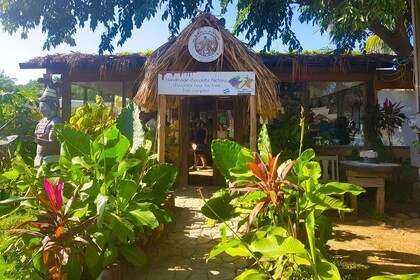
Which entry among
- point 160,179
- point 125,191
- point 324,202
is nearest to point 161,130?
point 160,179

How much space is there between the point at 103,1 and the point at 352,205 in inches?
220

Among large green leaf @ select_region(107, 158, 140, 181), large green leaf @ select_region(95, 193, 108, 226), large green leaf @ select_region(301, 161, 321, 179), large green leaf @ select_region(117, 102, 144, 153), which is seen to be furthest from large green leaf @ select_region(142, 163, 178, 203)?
large green leaf @ select_region(301, 161, 321, 179)

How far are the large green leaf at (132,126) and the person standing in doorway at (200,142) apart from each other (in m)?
4.45

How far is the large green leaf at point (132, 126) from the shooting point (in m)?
3.32

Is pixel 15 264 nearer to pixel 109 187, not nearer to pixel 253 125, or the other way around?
pixel 109 187

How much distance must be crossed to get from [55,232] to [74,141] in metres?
0.94

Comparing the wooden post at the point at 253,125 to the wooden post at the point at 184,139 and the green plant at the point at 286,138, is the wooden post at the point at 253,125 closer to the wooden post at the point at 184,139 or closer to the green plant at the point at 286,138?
the green plant at the point at 286,138

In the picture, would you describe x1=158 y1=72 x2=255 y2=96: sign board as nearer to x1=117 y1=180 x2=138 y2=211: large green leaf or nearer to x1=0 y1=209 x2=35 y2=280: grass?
x1=117 y1=180 x2=138 y2=211: large green leaf

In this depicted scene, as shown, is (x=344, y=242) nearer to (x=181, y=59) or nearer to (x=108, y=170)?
(x=108, y=170)

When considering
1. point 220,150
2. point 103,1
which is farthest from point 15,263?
point 103,1

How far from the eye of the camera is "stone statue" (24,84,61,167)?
13.7 ft

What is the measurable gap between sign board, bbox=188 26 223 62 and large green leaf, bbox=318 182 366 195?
9.69ft

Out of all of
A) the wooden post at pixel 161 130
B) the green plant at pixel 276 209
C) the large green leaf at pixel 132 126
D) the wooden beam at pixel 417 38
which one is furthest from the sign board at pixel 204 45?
the wooden beam at pixel 417 38

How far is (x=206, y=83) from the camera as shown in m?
4.74
